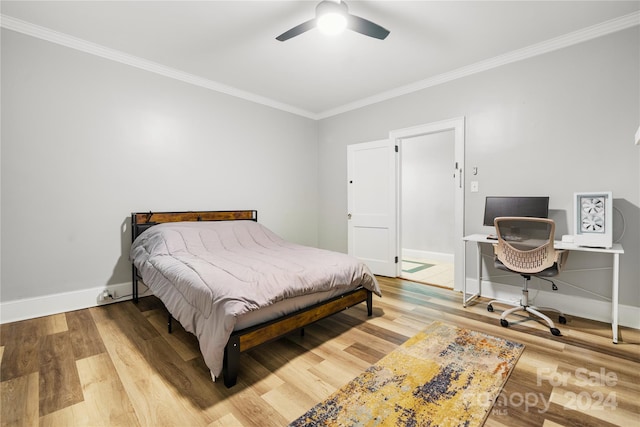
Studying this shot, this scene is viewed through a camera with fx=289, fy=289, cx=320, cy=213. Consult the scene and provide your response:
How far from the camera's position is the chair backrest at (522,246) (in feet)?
7.81

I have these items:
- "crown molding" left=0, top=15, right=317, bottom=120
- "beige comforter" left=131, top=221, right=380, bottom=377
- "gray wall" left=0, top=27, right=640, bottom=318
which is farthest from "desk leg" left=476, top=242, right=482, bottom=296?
"crown molding" left=0, top=15, right=317, bottom=120

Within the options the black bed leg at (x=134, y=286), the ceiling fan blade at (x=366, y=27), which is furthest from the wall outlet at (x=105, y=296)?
the ceiling fan blade at (x=366, y=27)

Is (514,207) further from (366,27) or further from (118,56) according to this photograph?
(118,56)

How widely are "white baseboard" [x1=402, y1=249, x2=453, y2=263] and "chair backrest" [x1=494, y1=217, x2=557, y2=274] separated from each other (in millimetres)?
2590

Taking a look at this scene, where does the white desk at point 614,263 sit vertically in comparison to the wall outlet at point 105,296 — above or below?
above

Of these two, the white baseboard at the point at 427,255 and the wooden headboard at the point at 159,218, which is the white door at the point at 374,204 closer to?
the white baseboard at the point at 427,255

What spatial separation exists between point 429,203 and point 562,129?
288cm

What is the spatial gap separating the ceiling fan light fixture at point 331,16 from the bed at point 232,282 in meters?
1.84

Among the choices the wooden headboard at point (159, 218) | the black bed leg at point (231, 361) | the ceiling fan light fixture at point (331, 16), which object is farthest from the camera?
the wooden headboard at point (159, 218)

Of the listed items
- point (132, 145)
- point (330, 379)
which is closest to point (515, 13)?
point (330, 379)

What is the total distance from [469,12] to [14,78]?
3.98 m

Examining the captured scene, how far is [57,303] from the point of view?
9.16 feet

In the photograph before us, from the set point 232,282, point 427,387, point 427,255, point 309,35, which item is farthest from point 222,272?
point 427,255

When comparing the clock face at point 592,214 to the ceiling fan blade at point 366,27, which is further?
the clock face at point 592,214
